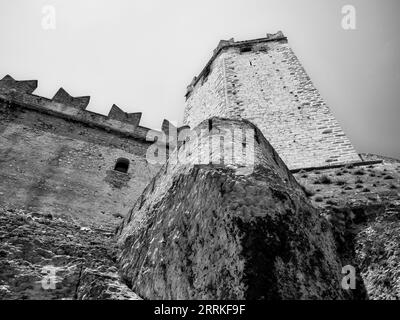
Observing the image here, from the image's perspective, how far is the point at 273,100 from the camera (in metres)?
11.9

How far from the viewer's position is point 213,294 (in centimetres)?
284

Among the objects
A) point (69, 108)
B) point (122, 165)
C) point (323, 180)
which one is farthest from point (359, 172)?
point (69, 108)

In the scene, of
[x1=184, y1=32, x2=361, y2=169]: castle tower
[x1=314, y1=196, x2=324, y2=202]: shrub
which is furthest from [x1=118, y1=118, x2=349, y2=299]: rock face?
[x1=184, y1=32, x2=361, y2=169]: castle tower

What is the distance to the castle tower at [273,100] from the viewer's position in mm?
9953

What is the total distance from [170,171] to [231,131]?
92 cm

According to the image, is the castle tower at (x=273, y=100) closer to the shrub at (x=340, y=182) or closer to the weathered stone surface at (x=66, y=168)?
the shrub at (x=340, y=182)

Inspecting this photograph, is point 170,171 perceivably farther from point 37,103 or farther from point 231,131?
point 37,103

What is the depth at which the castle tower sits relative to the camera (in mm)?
9953

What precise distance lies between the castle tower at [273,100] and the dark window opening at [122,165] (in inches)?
128

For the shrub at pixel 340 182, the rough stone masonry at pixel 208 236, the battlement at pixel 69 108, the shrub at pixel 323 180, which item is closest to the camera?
the rough stone masonry at pixel 208 236

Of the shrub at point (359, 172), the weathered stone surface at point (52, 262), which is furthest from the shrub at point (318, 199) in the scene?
the weathered stone surface at point (52, 262)

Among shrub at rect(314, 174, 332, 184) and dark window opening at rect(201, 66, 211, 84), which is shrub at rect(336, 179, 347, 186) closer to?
shrub at rect(314, 174, 332, 184)

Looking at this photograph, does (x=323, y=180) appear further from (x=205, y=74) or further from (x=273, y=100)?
(x=205, y=74)
